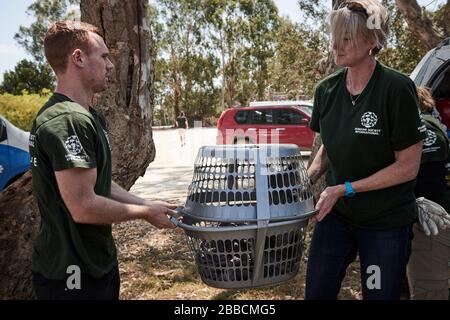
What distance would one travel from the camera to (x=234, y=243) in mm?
1895

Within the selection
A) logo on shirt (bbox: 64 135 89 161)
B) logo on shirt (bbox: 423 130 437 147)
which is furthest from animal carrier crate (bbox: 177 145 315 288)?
logo on shirt (bbox: 423 130 437 147)

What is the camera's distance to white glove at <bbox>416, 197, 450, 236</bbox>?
244 cm

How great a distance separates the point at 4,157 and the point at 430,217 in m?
4.86

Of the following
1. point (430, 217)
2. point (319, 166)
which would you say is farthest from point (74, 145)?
point (430, 217)

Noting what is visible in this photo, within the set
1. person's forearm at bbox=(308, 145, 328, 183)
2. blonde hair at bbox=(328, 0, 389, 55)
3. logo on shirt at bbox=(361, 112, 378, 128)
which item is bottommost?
person's forearm at bbox=(308, 145, 328, 183)

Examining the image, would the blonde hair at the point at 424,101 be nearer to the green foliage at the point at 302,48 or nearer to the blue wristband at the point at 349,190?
the blue wristband at the point at 349,190

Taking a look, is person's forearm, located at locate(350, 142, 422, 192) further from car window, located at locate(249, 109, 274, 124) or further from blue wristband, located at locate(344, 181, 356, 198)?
car window, located at locate(249, 109, 274, 124)

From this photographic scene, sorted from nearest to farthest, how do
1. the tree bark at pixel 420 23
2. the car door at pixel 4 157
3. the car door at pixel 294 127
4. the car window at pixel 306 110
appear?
the car door at pixel 4 157 → the tree bark at pixel 420 23 → the car door at pixel 294 127 → the car window at pixel 306 110

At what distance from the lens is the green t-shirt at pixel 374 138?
1.93 m

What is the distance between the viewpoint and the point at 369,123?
1979 millimetres

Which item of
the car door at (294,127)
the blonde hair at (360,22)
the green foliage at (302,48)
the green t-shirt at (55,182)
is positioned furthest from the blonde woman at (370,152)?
the green foliage at (302,48)

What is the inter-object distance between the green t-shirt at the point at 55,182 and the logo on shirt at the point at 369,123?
3.79 ft

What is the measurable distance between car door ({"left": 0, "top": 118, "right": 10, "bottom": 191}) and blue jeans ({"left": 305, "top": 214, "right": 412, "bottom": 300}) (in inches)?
173

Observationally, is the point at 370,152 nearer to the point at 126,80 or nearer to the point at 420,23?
the point at 126,80
